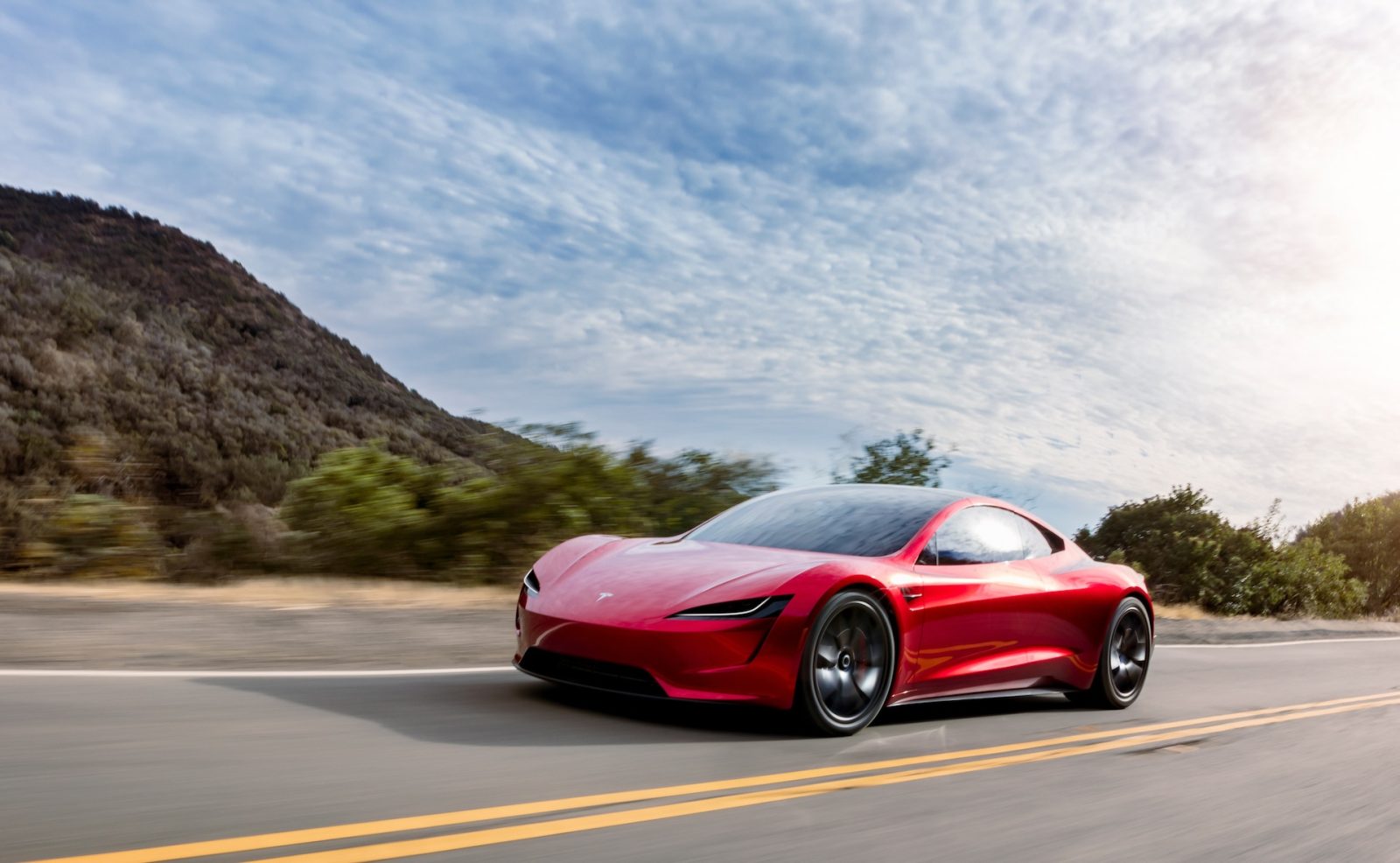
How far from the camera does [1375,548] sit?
50.0 metres

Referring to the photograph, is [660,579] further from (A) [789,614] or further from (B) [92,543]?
(B) [92,543]

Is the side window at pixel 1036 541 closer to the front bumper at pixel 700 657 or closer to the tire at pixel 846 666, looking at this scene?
the tire at pixel 846 666

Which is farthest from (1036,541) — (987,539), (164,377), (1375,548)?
(1375,548)

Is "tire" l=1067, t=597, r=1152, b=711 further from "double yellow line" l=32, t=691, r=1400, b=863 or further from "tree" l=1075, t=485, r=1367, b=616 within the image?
"tree" l=1075, t=485, r=1367, b=616

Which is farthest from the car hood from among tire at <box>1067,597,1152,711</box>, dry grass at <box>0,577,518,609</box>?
dry grass at <box>0,577,518,609</box>

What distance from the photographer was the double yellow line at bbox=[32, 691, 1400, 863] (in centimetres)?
350

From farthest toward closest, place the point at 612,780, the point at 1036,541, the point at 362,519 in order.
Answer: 1. the point at 362,519
2. the point at 1036,541
3. the point at 612,780

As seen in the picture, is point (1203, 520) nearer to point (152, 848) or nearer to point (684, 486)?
point (684, 486)

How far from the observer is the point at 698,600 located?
5.64 m

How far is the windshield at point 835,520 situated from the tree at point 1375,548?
48057mm

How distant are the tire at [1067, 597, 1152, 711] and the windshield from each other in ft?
5.08

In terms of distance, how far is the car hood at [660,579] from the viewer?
5.68 m

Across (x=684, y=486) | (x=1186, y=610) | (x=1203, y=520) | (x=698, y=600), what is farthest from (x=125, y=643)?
(x=1203, y=520)

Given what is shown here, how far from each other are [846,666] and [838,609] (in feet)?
1.09
